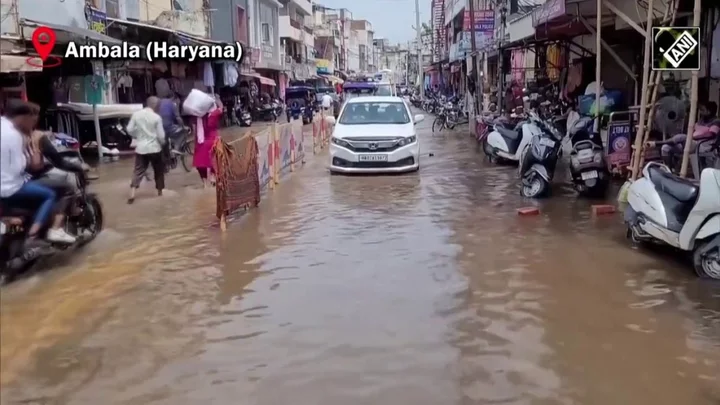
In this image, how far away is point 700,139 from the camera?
9766 mm

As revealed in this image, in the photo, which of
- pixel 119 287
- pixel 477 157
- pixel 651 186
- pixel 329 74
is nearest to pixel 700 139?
pixel 651 186

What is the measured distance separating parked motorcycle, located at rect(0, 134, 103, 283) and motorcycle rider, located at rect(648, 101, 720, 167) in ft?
22.8

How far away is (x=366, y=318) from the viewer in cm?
595

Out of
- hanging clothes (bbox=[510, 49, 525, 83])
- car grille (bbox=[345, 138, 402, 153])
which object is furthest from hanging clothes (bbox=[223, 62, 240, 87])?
car grille (bbox=[345, 138, 402, 153])

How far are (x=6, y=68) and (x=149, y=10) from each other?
15230 millimetres

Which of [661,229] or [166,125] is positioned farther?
[166,125]

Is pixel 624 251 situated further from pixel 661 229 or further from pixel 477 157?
pixel 477 157

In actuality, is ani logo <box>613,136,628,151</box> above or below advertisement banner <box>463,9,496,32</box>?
below

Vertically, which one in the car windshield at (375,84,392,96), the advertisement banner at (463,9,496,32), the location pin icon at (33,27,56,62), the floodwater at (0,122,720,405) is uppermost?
the advertisement banner at (463,9,496,32)

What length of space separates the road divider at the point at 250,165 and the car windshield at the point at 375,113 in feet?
3.92

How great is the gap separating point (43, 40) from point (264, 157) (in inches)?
193

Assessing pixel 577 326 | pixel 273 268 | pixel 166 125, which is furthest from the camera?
pixel 166 125

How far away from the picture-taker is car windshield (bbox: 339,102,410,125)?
627 inches

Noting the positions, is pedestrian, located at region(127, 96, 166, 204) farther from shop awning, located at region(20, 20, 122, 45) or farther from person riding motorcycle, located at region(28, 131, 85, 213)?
shop awning, located at region(20, 20, 122, 45)
